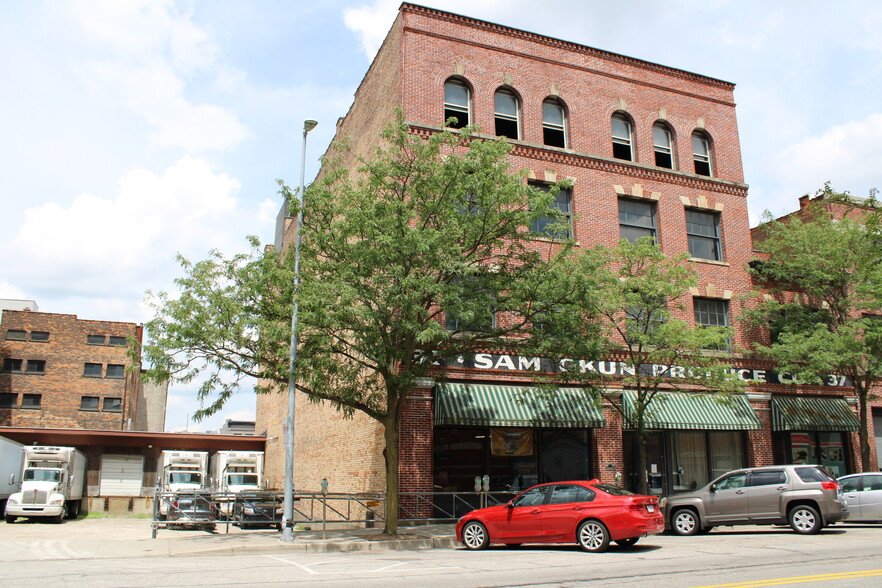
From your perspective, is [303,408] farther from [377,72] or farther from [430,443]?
[377,72]

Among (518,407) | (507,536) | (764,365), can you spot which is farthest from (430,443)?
(764,365)

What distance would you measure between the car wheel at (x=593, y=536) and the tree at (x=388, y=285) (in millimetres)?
4904

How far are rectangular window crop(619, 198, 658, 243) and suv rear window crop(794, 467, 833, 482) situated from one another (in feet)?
35.3

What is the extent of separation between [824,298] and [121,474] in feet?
128

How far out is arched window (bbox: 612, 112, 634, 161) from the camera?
2644cm

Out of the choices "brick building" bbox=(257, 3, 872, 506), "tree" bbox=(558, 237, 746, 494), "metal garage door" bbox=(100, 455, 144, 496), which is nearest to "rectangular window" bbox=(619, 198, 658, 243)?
"brick building" bbox=(257, 3, 872, 506)

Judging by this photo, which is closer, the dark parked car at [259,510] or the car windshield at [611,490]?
the car windshield at [611,490]

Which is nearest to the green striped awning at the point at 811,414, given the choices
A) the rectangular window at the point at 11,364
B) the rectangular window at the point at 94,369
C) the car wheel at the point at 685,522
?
the car wheel at the point at 685,522

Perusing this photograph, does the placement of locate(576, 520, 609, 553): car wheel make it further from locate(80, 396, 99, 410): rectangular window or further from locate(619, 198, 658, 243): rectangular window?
locate(80, 396, 99, 410): rectangular window

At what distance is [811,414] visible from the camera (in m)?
25.2

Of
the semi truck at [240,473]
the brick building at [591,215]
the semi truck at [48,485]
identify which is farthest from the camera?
the semi truck at [240,473]

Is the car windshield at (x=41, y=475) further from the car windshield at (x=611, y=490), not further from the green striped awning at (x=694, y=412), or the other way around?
the car windshield at (x=611, y=490)

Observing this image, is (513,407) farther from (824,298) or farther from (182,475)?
(182,475)

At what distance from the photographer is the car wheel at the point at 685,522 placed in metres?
17.2
